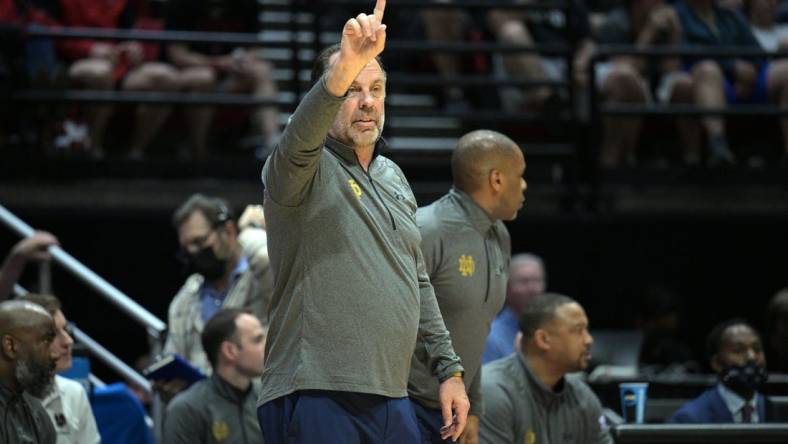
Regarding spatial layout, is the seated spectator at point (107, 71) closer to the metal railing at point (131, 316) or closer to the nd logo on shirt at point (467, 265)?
the metal railing at point (131, 316)

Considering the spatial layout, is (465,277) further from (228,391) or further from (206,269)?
(206,269)

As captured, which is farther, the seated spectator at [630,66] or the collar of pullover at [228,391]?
the seated spectator at [630,66]

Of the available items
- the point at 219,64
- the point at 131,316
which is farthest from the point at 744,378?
the point at 219,64

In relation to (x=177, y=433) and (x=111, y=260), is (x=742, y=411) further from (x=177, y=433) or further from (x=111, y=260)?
(x=111, y=260)

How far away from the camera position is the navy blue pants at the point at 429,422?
422 cm

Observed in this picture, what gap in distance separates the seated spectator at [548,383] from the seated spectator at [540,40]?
359cm

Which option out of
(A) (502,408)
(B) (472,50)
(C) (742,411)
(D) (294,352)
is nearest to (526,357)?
(A) (502,408)

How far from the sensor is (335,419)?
354cm

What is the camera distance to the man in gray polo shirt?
11.5 feet

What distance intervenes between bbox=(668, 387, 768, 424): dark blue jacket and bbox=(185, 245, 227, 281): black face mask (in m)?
2.12

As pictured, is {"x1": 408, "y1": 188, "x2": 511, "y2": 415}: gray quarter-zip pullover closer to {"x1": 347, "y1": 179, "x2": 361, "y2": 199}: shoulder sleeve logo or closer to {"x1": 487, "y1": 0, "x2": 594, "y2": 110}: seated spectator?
{"x1": 347, "y1": 179, "x2": 361, "y2": 199}: shoulder sleeve logo

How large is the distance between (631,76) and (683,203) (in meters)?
0.89

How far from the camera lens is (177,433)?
5.79 m

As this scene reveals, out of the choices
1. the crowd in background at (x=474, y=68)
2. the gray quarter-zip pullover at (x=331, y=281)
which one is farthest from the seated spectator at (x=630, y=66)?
the gray quarter-zip pullover at (x=331, y=281)
